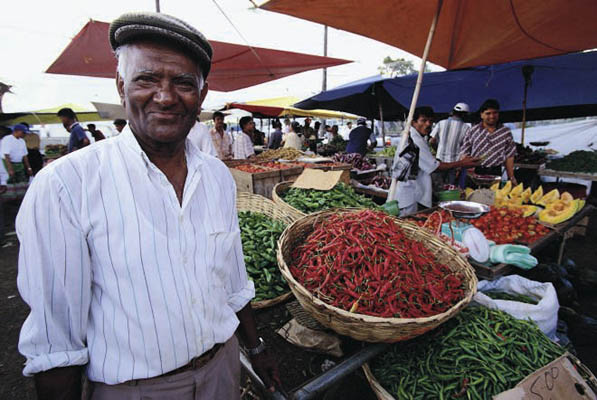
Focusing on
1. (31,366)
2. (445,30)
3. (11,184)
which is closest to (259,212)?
(31,366)

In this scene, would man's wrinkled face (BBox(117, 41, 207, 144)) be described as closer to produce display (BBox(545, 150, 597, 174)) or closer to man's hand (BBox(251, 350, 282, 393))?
man's hand (BBox(251, 350, 282, 393))

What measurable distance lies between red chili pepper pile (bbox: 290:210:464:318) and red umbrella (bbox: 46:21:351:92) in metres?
5.66

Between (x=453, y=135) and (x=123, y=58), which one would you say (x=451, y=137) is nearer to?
(x=453, y=135)

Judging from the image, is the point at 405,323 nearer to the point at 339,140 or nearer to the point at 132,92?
the point at 132,92

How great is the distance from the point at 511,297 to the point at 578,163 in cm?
684

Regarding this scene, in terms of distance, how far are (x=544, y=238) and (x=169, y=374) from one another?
3632 mm

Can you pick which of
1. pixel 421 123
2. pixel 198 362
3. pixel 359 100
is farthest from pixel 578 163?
pixel 198 362

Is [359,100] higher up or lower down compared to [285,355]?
higher up

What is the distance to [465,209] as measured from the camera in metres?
3.13

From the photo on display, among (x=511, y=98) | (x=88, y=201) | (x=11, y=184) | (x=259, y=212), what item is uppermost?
(x=511, y=98)

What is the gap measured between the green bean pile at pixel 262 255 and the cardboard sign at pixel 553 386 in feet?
4.66

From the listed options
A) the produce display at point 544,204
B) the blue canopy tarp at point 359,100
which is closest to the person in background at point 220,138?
the blue canopy tarp at point 359,100

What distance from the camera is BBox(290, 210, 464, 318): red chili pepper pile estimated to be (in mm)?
1696

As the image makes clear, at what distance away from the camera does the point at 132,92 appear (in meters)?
1.02
